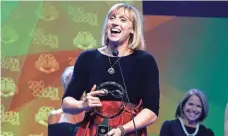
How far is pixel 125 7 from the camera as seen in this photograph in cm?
177

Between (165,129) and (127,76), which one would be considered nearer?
(127,76)

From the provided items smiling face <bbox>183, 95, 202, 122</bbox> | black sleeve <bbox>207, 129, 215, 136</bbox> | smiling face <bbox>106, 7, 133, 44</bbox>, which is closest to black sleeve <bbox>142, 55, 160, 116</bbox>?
smiling face <bbox>106, 7, 133, 44</bbox>

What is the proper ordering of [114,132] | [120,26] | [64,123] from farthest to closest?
[64,123]
[120,26]
[114,132]

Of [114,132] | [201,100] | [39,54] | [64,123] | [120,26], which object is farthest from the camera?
[39,54]

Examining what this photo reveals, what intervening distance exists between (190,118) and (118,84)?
2.11m

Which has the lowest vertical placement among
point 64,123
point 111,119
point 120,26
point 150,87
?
point 64,123

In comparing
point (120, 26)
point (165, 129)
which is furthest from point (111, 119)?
point (165, 129)

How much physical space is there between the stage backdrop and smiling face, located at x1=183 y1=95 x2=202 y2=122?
25 centimetres

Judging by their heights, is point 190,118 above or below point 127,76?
below

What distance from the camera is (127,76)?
1.69 metres

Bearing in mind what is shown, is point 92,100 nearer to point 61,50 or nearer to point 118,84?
point 118,84

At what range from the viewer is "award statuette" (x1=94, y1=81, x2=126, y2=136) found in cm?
166

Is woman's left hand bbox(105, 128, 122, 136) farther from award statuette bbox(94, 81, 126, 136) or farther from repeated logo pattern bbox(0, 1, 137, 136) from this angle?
repeated logo pattern bbox(0, 1, 137, 136)

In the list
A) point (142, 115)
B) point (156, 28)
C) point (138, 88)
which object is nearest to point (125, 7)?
point (138, 88)
